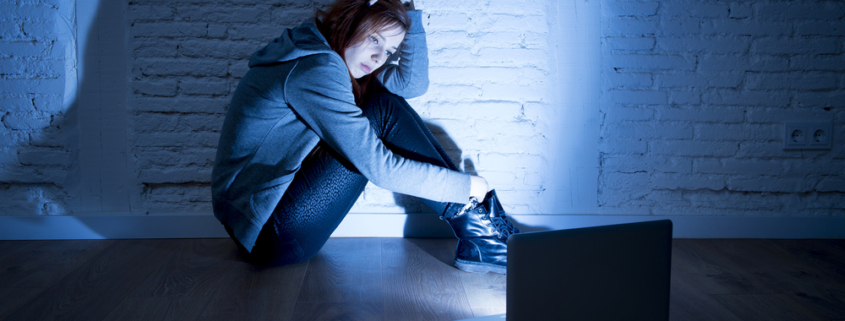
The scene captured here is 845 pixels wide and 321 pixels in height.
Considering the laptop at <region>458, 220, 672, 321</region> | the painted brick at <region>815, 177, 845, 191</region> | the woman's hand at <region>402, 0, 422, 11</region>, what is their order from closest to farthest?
the laptop at <region>458, 220, 672, 321</region>, the woman's hand at <region>402, 0, 422, 11</region>, the painted brick at <region>815, 177, 845, 191</region>

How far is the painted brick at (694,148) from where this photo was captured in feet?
5.70

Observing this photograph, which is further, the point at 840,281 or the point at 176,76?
the point at 176,76

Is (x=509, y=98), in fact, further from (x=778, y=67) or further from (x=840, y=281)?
(x=840, y=281)

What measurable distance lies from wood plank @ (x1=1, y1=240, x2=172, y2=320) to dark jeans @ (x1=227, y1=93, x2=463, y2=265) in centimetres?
34

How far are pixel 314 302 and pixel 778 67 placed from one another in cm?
181

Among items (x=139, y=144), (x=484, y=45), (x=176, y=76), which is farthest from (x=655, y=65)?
(x=139, y=144)

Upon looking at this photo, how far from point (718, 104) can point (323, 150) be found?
1455 millimetres

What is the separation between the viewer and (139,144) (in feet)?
5.41

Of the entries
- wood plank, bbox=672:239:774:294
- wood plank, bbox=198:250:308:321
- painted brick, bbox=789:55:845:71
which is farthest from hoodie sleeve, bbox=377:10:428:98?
painted brick, bbox=789:55:845:71

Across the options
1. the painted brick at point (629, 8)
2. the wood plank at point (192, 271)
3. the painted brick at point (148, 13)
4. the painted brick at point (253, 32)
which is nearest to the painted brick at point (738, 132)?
the painted brick at point (629, 8)

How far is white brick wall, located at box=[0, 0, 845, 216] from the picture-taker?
1.60 metres

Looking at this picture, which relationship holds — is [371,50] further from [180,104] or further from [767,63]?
[767,63]

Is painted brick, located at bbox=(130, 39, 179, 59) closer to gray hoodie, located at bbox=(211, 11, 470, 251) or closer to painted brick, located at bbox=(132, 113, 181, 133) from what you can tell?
painted brick, located at bbox=(132, 113, 181, 133)

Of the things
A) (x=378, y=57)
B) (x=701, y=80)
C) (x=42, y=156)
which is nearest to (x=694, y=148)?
(x=701, y=80)
